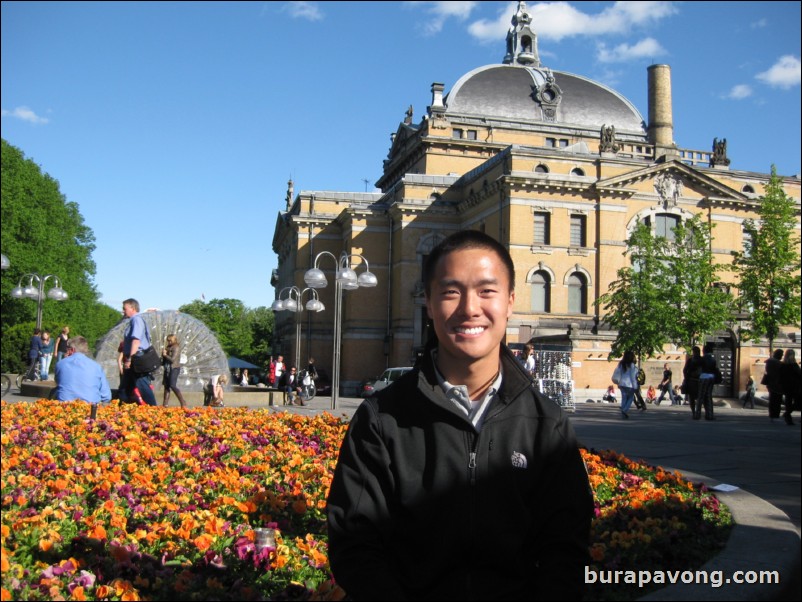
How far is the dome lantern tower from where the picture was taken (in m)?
74.8

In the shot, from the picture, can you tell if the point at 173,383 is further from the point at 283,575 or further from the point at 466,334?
the point at 466,334

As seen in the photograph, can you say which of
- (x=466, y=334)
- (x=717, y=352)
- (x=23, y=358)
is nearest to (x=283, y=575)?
(x=466, y=334)

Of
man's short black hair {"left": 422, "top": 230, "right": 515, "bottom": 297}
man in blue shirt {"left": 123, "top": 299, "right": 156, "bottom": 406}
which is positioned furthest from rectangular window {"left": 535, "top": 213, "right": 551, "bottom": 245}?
man's short black hair {"left": 422, "top": 230, "right": 515, "bottom": 297}

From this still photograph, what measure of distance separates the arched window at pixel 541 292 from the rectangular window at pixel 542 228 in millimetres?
1659

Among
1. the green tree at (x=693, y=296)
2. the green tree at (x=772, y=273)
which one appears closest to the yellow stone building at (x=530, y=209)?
the green tree at (x=693, y=296)

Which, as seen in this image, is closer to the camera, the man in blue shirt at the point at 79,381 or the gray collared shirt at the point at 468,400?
the gray collared shirt at the point at 468,400

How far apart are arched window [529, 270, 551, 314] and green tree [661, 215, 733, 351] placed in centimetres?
783

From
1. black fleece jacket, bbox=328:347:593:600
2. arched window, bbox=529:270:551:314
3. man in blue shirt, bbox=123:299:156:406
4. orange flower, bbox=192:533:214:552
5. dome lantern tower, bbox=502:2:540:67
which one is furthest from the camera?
dome lantern tower, bbox=502:2:540:67

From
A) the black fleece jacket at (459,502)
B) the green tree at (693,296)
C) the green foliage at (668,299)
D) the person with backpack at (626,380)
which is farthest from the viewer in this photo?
the green tree at (693,296)

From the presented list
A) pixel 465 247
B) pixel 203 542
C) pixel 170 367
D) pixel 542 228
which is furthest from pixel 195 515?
pixel 542 228

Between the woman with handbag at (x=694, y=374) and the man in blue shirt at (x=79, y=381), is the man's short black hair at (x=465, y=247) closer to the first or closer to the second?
the man in blue shirt at (x=79, y=381)

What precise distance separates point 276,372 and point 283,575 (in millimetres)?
28950

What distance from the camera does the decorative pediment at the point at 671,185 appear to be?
4403 cm

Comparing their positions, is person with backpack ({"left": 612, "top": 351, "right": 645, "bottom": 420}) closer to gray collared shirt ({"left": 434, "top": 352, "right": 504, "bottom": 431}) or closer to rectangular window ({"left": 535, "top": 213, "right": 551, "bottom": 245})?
gray collared shirt ({"left": 434, "top": 352, "right": 504, "bottom": 431})
